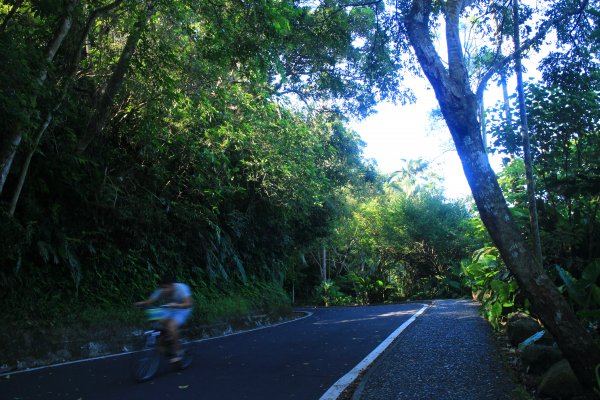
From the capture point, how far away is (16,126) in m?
7.82

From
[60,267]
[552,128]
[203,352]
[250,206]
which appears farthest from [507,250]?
[250,206]

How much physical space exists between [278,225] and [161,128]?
353 inches

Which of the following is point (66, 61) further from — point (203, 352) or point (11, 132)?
point (203, 352)

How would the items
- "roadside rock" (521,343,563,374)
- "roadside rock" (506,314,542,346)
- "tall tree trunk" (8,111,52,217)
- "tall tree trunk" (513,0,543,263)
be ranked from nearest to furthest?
"roadside rock" (521,343,563,374) < "tall tree trunk" (513,0,543,263) < "roadside rock" (506,314,542,346) < "tall tree trunk" (8,111,52,217)

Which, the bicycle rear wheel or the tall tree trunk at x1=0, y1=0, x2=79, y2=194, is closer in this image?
the bicycle rear wheel

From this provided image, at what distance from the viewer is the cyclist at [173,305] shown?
7.38 metres

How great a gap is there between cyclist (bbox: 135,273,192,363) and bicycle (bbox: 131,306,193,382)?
7 cm

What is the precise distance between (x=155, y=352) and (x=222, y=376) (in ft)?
3.42

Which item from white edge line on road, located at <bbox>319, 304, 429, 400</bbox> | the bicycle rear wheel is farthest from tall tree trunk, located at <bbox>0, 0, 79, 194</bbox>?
white edge line on road, located at <bbox>319, 304, 429, 400</bbox>

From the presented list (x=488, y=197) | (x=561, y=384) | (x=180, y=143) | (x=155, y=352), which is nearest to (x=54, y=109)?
(x=180, y=143)

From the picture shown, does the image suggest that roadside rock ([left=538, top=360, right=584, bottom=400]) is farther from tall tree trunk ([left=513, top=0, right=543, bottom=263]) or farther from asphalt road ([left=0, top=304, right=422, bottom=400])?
tall tree trunk ([left=513, top=0, right=543, bottom=263])

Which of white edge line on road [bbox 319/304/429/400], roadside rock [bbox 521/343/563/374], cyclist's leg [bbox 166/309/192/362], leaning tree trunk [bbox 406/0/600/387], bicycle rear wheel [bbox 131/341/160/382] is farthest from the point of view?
cyclist's leg [bbox 166/309/192/362]

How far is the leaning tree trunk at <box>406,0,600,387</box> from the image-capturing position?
477cm

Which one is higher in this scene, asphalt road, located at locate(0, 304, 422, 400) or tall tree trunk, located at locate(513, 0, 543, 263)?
tall tree trunk, located at locate(513, 0, 543, 263)
